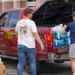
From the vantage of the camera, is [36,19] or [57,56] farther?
[36,19]

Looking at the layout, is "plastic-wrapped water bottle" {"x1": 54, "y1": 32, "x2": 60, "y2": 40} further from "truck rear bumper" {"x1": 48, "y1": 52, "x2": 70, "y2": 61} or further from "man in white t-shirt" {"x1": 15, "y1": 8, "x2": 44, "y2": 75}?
"man in white t-shirt" {"x1": 15, "y1": 8, "x2": 44, "y2": 75}

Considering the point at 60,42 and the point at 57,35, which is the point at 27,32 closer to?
the point at 57,35

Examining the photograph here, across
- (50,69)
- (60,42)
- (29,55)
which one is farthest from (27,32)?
(50,69)

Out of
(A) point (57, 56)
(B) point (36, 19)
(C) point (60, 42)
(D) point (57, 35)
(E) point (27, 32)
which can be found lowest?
(A) point (57, 56)

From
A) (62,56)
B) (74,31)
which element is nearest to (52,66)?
(62,56)

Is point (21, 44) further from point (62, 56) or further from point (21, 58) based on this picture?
point (62, 56)

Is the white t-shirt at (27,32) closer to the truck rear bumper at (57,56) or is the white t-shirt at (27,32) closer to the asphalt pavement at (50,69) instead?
the truck rear bumper at (57,56)

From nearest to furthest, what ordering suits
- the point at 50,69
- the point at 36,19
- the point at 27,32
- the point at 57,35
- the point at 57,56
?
the point at 27,32 < the point at 57,35 < the point at 57,56 < the point at 36,19 < the point at 50,69

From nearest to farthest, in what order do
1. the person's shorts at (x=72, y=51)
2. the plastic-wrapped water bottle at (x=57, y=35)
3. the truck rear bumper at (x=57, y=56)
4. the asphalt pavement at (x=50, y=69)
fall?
1. the person's shorts at (x=72, y=51)
2. the plastic-wrapped water bottle at (x=57, y=35)
3. the truck rear bumper at (x=57, y=56)
4. the asphalt pavement at (x=50, y=69)

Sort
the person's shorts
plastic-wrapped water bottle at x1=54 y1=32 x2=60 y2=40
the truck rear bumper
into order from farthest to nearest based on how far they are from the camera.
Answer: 1. the truck rear bumper
2. plastic-wrapped water bottle at x1=54 y1=32 x2=60 y2=40
3. the person's shorts

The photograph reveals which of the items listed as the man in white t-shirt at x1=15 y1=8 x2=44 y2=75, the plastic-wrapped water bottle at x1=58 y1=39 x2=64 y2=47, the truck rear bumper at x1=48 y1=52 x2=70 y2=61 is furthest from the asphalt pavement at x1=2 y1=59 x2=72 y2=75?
the man in white t-shirt at x1=15 y1=8 x2=44 y2=75

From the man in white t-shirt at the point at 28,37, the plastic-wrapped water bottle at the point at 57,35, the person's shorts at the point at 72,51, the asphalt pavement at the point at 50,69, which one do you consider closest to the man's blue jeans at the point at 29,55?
the man in white t-shirt at the point at 28,37

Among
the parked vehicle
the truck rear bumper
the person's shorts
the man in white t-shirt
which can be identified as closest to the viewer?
the man in white t-shirt

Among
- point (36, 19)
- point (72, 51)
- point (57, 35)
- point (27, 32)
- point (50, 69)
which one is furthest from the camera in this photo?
point (50, 69)
